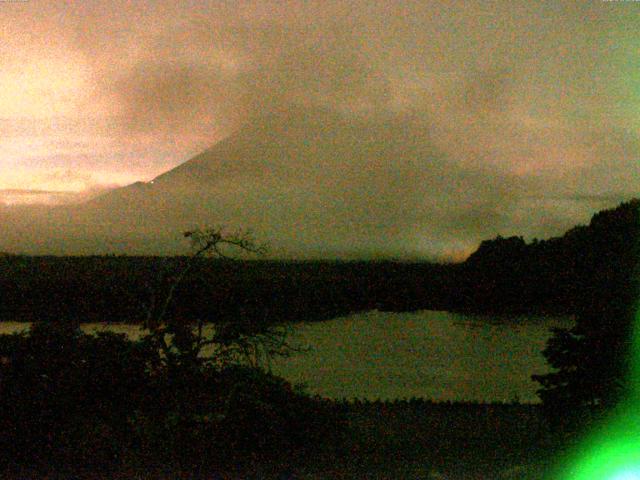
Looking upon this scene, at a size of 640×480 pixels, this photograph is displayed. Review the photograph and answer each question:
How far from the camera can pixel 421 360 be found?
1664 centimetres

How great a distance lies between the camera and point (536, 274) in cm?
1694

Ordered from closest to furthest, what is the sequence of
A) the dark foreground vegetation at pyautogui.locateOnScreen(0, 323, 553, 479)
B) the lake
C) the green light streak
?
the green light streak → the dark foreground vegetation at pyautogui.locateOnScreen(0, 323, 553, 479) → the lake

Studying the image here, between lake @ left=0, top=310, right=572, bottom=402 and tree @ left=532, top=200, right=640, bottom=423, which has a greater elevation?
tree @ left=532, top=200, right=640, bottom=423

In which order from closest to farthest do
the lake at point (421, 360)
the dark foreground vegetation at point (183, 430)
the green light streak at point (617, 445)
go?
1. the green light streak at point (617, 445)
2. the dark foreground vegetation at point (183, 430)
3. the lake at point (421, 360)

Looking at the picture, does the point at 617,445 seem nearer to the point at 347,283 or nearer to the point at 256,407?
the point at 256,407

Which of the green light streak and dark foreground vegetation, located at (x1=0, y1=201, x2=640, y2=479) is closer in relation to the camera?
the green light streak

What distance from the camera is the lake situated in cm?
1481

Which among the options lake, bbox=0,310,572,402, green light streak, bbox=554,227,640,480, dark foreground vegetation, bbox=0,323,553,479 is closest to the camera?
green light streak, bbox=554,227,640,480

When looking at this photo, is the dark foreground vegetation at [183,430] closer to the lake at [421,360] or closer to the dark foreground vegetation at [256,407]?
the dark foreground vegetation at [256,407]

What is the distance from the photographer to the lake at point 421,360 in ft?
48.6

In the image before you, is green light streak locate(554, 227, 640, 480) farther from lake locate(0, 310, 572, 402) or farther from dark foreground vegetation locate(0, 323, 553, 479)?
lake locate(0, 310, 572, 402)

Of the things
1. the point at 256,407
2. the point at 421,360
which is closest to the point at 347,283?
the point at 421,360

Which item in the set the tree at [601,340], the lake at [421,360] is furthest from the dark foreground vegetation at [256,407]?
the lake at [421,360]

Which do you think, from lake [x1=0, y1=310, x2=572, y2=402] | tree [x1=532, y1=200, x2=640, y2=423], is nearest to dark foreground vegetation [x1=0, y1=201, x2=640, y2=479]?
tree [x1=532, y1=200, x2=640, y2=423]
